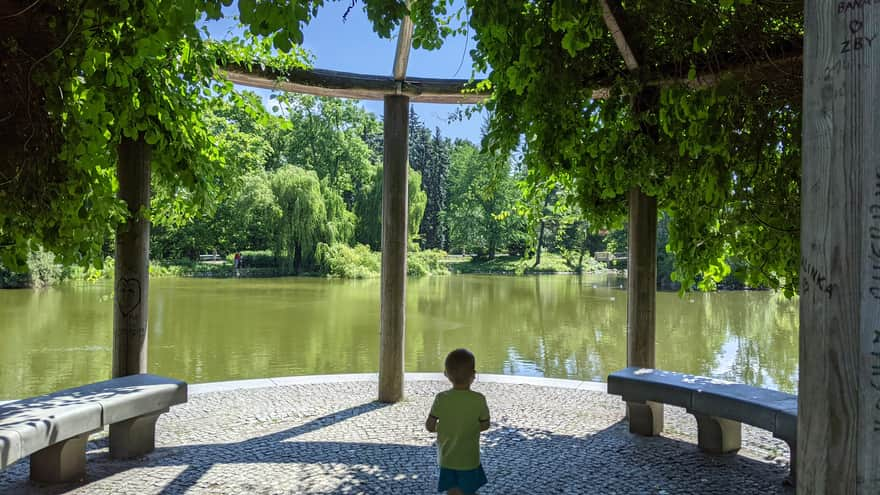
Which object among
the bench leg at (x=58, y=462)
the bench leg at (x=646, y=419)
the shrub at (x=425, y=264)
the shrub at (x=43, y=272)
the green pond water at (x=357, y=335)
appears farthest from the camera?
the shrub at (x=425, y=264)

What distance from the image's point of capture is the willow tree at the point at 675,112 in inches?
157

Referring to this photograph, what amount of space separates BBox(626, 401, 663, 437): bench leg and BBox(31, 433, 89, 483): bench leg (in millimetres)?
3774

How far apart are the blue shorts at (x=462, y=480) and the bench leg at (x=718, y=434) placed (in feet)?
7.07

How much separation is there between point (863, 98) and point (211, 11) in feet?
6.84

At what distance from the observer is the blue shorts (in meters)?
3.00

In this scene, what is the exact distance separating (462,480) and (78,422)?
218 centimetres

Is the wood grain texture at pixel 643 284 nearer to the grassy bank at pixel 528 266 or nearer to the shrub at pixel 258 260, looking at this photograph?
the shrub at pixel 258 260

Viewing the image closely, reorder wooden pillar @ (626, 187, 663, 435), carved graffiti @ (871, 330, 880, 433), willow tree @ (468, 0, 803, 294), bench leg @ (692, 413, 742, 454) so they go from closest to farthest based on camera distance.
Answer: carved graffiti @ (871, 330, 880, 433)
willow tree @ (468, 0, 803, 294)
bench leg @ (692, 413, 742, 454)
wooden pillar @ (626, 187, 663, 435)

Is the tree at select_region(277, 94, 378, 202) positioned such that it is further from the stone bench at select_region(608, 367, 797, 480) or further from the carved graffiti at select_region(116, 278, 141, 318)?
the stone bench at select_region(608, 367, 797, 480)

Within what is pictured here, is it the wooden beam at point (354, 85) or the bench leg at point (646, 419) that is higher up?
the wooden beam at point (354, 85)

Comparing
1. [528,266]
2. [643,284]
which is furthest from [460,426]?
[528,266]

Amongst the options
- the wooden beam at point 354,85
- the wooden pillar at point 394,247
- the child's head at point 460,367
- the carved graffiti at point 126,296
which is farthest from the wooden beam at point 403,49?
the child's head at point 460,367

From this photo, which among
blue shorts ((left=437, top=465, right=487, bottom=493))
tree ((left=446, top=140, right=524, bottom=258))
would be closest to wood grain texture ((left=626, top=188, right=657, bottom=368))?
blue shorts ((left=437, top=465, right=487, bottom=493))

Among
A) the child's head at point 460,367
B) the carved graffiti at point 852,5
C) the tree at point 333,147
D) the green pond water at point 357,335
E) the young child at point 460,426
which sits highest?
the tree at point 333,147
